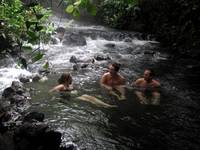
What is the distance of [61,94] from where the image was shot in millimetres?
9797

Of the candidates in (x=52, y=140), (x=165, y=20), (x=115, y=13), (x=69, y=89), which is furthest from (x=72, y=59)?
(x=115, y=13)

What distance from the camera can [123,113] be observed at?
28.5 ft

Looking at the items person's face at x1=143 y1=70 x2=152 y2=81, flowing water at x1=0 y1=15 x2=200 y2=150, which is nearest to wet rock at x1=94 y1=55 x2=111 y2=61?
flowing water at x1=0 y1=15 x2=200 y2=150

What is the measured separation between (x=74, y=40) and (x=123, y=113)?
36.0 feet

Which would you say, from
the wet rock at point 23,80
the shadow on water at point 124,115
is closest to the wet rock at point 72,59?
the shadow on water at point 124,115

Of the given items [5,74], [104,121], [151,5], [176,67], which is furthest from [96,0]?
[104,121]

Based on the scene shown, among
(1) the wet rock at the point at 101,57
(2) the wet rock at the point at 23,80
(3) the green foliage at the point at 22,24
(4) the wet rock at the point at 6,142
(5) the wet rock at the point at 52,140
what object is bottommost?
(1) the wet rock at the point at 101,57

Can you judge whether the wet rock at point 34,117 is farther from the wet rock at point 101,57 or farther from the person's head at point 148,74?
the wet rock at point 101,57

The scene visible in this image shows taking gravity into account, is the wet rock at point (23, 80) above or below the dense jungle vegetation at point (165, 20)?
below

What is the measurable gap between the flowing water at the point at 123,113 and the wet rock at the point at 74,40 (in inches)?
152

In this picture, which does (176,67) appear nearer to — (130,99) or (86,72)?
(86,72)

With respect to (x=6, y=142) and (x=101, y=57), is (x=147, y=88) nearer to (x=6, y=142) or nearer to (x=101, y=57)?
(x=6, y=142)

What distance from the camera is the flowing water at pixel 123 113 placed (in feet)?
23.2

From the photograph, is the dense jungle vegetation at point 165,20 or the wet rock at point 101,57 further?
the dense jungle vegetation at point 165,20
